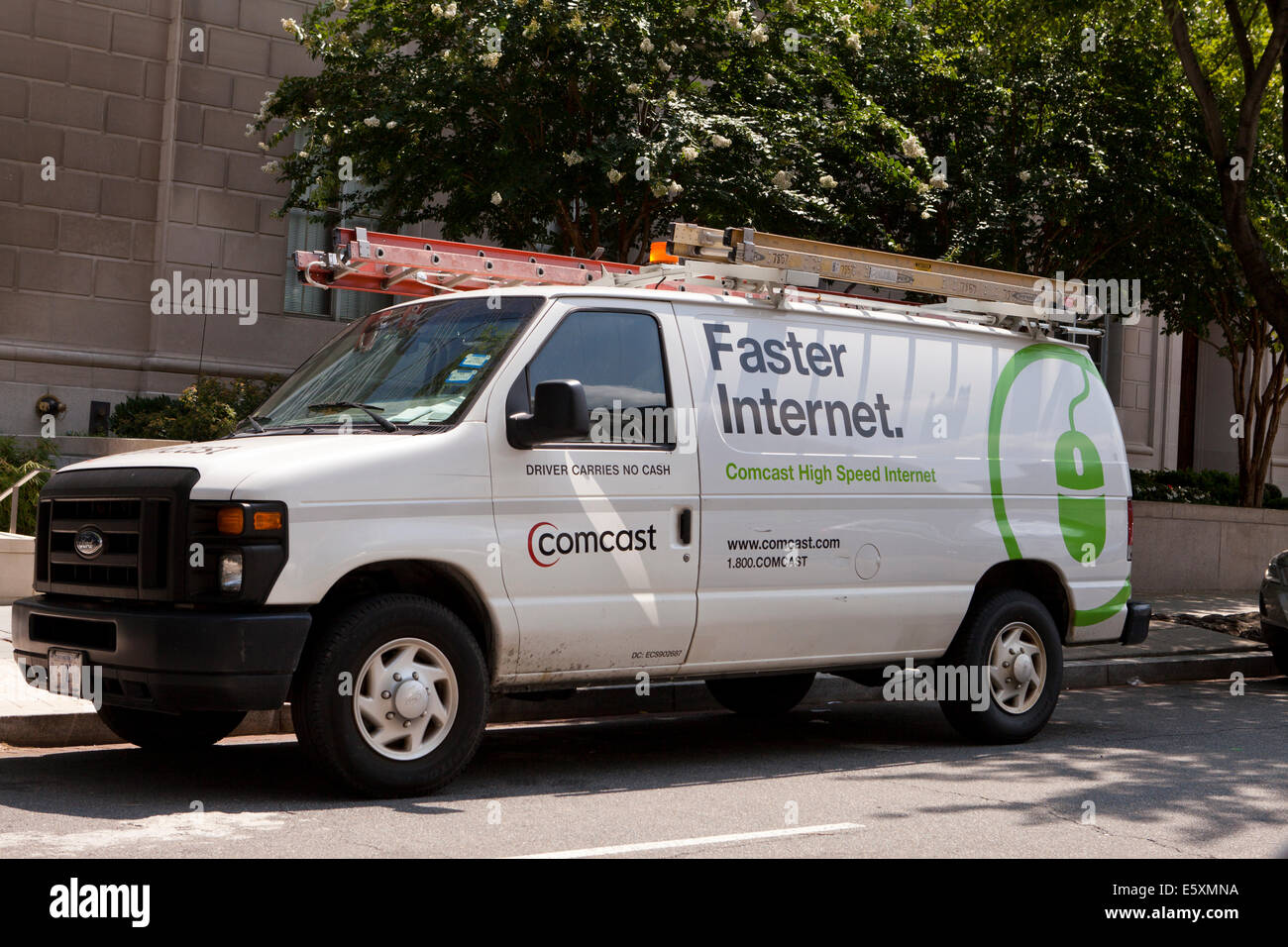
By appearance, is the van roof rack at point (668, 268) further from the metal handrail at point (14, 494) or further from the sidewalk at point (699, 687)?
the metal handrail at point (14, 494)

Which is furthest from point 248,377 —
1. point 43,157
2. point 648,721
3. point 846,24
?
point 648,721

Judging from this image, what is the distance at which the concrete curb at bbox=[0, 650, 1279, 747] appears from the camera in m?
7.63

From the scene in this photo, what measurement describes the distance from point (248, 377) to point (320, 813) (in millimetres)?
11941

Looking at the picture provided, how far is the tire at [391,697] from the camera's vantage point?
20.1 feet

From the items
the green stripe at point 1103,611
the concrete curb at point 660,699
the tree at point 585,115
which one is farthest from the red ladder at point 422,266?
the tree at point 585,115

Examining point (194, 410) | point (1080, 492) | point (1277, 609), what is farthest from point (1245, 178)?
point (194, 410)

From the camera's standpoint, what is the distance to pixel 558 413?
648cm

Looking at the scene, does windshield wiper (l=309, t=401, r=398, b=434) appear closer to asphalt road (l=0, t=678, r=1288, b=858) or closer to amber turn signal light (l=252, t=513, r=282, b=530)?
amber turn signal light (l=252, t=513, r=282, b=530)

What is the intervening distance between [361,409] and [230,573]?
111 centimetres

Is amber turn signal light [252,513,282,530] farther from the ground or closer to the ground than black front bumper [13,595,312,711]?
farther from the ground

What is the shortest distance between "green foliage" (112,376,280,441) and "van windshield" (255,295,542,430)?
7554mm

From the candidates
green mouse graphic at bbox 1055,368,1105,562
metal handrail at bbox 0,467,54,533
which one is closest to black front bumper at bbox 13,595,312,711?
green mouse graphic at bbox 1055,368,1105,562

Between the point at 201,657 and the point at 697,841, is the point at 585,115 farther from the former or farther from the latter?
the point at 697,841

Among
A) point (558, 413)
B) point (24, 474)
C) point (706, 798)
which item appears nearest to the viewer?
point (558, 413)
